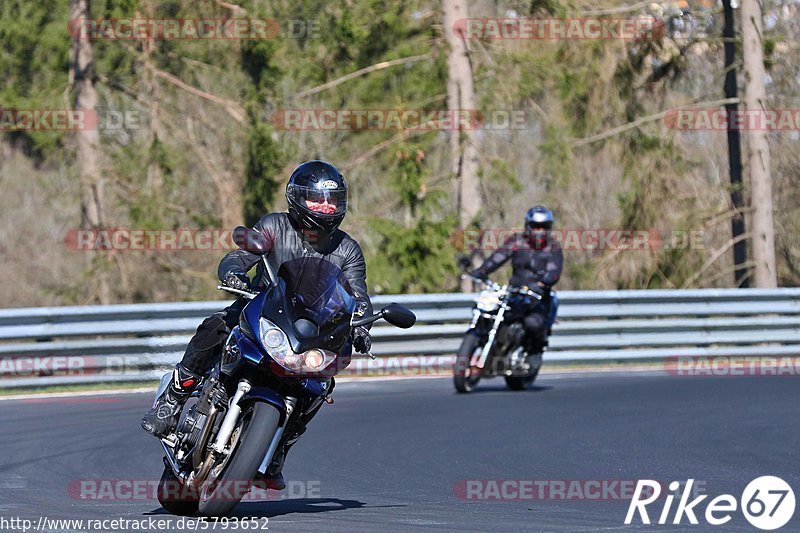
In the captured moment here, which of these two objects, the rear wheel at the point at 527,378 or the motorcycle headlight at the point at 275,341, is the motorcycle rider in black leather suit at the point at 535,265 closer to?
the rear wheel at the point at 527,378

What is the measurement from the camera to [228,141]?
97.8 feet

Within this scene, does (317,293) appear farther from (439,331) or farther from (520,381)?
(439,331)

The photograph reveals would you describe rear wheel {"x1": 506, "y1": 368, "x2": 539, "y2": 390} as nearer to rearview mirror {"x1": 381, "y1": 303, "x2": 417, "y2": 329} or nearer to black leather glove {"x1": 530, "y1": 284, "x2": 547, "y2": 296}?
black leather glove {"x1": 530, "y1": 284, "x2": 547, "y2": 296}

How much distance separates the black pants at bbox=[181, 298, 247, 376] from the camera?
24.4 ft

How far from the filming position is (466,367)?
1533 cm

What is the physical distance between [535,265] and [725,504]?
8.42 metres

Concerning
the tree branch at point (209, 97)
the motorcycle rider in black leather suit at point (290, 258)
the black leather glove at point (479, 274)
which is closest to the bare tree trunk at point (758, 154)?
the tree branch at point (209, 97)

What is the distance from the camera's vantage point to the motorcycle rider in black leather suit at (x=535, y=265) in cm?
1594

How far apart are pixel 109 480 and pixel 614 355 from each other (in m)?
10.7

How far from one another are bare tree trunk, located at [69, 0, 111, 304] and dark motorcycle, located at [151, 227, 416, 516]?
18802mm

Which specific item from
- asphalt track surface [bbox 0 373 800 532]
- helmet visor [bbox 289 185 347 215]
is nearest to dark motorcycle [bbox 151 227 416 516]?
helmet visor [bbox 289 185 347 215]

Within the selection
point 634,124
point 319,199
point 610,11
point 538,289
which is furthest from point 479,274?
point 634,124

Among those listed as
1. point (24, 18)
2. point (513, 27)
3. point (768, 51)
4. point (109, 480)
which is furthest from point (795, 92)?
point (109, 480)

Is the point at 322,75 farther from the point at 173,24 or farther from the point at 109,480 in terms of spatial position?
the point at 109,480
